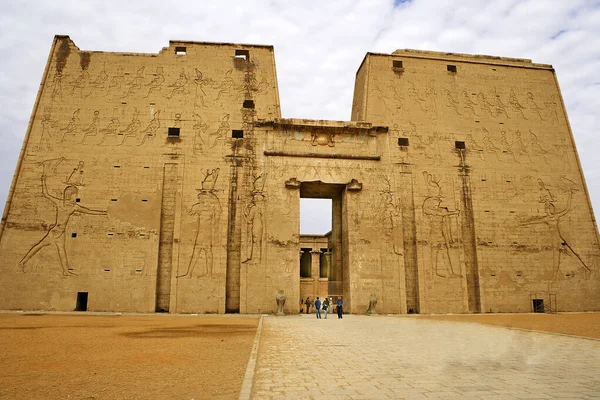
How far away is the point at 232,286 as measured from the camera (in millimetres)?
16906

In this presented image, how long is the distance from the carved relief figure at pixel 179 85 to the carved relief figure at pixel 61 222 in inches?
239

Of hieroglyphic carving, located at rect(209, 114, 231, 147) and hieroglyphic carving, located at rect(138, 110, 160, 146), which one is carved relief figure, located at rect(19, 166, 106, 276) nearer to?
hieroglyphic carving, located at rect(138, 110, 160, 146)

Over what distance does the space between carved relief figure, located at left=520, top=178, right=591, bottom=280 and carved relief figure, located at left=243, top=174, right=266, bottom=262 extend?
12.5 metres

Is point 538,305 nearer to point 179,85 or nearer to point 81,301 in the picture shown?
point 179,85

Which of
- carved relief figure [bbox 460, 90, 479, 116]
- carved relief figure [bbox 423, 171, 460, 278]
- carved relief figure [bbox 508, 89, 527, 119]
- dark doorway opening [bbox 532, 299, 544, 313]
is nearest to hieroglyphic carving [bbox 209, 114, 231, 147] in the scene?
carved relief figure [bbox 423, 171, 460, 278]

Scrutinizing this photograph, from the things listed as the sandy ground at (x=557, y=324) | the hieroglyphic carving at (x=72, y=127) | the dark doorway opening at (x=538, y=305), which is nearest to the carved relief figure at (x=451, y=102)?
the dark doorway opening at (x=538, y=305)

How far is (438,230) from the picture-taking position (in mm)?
18375

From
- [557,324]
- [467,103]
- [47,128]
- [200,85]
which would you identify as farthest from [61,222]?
[467,103]

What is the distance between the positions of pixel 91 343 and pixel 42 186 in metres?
12.1

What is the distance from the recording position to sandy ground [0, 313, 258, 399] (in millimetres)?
4285

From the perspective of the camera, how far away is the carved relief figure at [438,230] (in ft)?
59.0

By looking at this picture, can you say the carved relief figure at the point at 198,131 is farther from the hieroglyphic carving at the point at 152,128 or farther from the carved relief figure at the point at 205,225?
the hieroglyphic carving at the point at 152,128

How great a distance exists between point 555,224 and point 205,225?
16.7m

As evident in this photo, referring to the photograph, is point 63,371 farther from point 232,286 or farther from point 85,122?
point 85,122
